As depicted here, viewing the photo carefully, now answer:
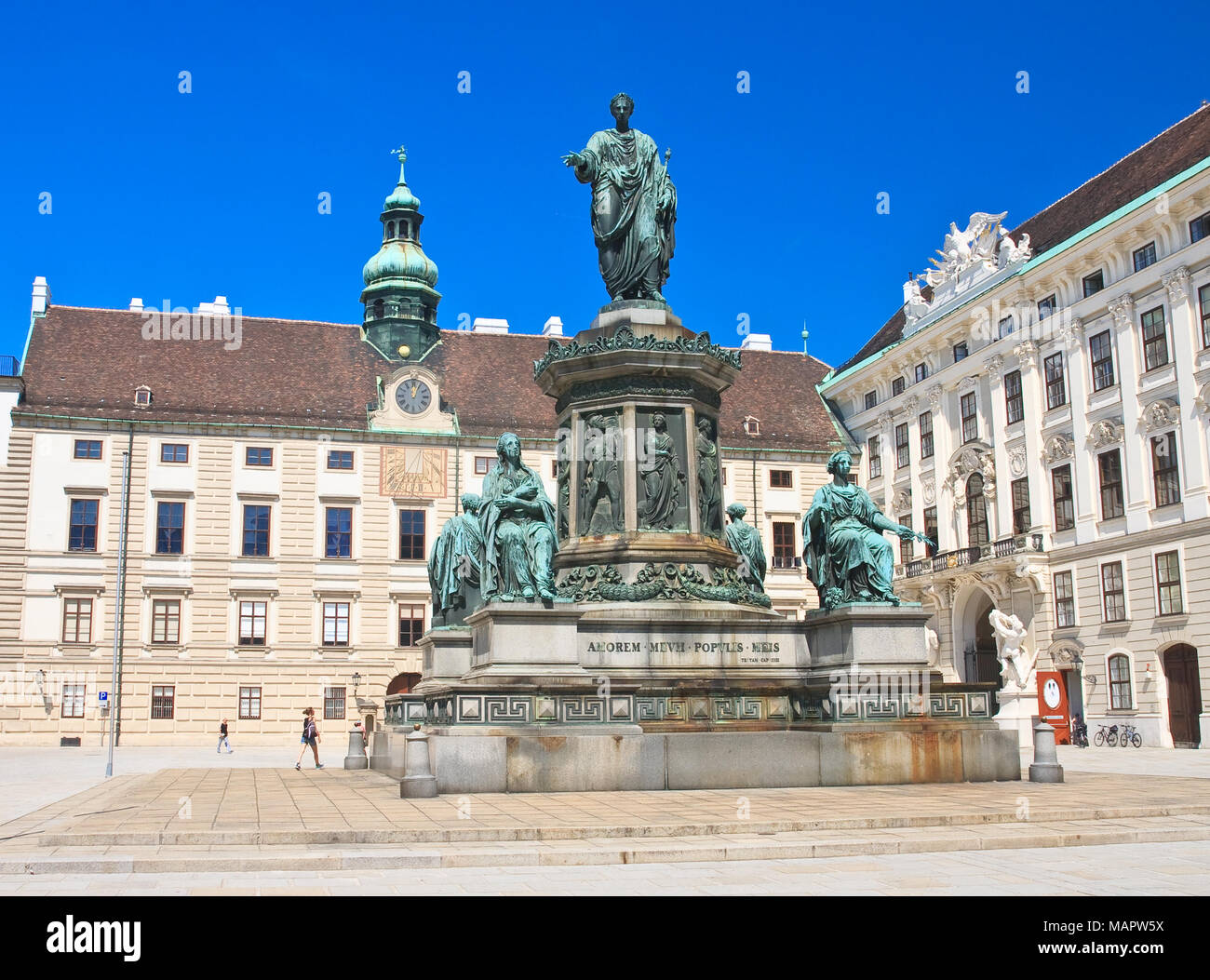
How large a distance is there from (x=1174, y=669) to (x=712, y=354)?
31.1 m

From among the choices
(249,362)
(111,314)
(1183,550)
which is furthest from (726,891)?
(111,314)

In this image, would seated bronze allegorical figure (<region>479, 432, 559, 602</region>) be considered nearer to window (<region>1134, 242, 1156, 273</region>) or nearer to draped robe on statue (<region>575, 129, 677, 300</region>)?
draped robe on statue (<region>575, 129, 677, 300</region>)

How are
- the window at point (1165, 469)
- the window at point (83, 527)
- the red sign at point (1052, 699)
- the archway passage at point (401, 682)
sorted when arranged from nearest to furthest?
1. the red sign at point (1052, 699)
2. the window at point (1165, 469)
3. the window at point (83, 527)
4. the archway passage at point (401, 682)

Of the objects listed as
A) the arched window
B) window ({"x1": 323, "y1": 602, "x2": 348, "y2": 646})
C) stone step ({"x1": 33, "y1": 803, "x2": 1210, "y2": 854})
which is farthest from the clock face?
stone step ({"x1": 33, "y1": 803, "x2": 1210, "y2": 854})

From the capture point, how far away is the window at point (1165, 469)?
143 ft

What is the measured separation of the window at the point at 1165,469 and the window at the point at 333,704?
1330 inches

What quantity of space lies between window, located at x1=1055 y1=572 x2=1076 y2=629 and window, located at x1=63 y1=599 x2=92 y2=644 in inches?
1540

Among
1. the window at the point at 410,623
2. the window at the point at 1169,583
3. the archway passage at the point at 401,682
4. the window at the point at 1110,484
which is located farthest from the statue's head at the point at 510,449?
the window at the point at 410,623

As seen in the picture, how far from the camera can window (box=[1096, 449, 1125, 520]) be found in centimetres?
4619

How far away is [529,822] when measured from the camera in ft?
37.1

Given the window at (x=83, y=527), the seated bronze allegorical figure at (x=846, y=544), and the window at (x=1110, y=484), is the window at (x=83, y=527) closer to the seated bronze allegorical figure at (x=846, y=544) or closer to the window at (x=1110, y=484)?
the window at (x=1110, y=484)

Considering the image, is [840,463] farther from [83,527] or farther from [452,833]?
[83,527]

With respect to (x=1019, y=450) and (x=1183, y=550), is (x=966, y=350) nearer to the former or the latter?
(x=1019, y=450)

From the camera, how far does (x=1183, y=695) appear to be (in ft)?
139
